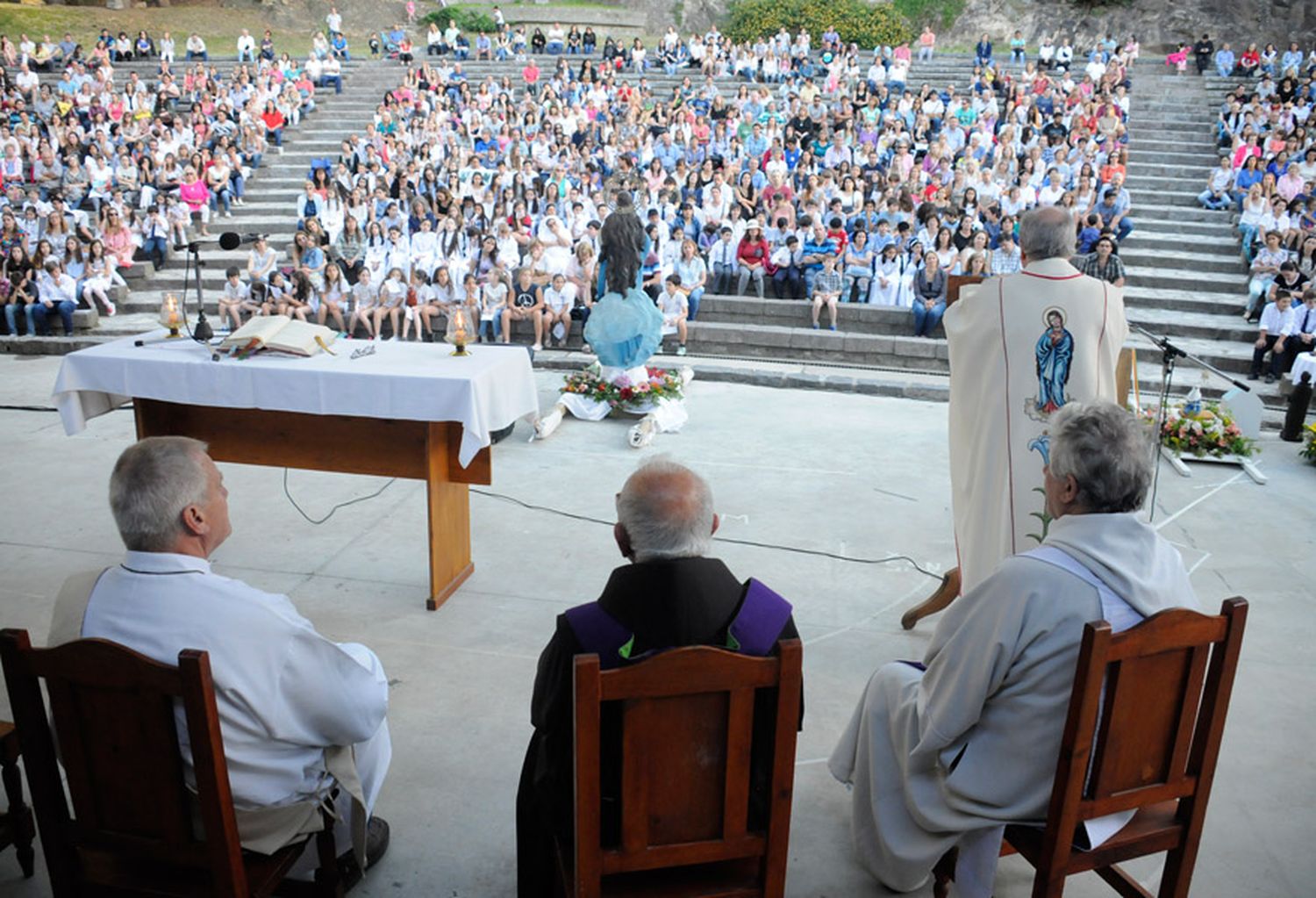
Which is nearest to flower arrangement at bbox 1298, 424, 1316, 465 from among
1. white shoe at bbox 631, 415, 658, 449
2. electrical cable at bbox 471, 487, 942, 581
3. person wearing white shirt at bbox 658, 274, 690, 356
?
electrical cable at bbox 471, 487, 942, 581

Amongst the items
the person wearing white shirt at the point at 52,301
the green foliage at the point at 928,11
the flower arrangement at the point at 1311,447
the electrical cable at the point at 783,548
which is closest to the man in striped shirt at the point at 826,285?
the flower arrangement at the point at 1311,447

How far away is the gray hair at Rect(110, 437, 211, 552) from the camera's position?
6.52ft

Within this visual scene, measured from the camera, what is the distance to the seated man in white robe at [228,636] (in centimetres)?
195

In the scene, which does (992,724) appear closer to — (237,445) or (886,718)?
(886,718)

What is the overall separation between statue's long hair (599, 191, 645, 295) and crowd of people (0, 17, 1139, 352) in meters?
2.58

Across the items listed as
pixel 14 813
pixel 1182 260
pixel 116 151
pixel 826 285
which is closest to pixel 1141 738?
pixel 14 813

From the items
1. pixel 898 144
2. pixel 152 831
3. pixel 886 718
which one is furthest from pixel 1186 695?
pixel 898 144

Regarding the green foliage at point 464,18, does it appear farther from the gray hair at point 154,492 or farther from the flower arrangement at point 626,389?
the gray hair at point 154,492

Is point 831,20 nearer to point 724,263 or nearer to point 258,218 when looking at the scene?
point 258,218

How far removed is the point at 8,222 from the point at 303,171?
4.58 meters

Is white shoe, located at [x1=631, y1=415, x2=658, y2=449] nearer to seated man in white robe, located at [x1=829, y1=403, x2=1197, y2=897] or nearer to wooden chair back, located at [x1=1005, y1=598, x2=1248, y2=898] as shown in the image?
seated man in white robe, located at [x1=829, y1=403, x2=1197, y2=897]

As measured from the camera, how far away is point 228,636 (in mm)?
1956

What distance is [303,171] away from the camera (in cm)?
1543

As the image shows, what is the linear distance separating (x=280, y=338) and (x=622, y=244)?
3.12 metres
